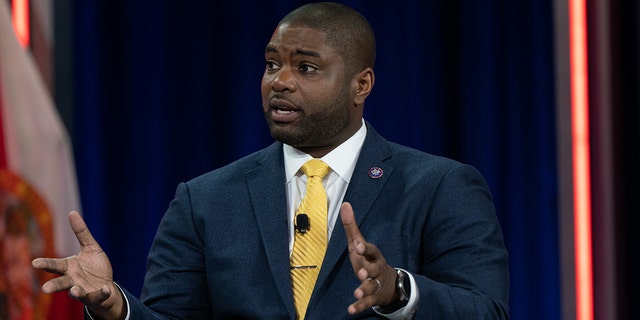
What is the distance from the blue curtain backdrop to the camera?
364cm

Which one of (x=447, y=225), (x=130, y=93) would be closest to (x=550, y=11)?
(x=130, y=93)

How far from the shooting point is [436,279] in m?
2.05

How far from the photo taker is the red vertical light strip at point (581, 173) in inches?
142

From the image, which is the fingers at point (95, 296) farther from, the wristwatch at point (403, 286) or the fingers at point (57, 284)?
the wristwatch at point (403, 286)

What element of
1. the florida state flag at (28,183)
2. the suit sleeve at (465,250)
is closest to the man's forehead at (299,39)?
the suit sleeve at (465,250)

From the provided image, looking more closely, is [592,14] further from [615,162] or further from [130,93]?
[130,93]

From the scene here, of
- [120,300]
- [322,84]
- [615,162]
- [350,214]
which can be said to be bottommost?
[615,162]

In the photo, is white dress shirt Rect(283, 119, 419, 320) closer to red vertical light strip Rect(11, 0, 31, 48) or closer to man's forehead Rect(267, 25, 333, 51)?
man's forehead Rect(267, 25, 333, 51)

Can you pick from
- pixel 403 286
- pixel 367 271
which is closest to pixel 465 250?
A: pixel 403 286

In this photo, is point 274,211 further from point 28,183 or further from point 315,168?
point 28,183

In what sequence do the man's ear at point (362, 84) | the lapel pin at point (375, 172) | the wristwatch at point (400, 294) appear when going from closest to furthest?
the wristwatch at point (400, 294), the lapel pin at point (375, 172), the man's ear at point (362, 84)

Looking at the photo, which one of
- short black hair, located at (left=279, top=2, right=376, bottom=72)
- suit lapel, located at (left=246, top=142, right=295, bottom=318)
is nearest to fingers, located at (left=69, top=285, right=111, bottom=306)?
suit lapel, located at (left=246, top=142, right=295, bottom=318)

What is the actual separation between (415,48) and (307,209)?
167cm

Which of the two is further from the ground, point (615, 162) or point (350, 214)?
point (350, 214)
